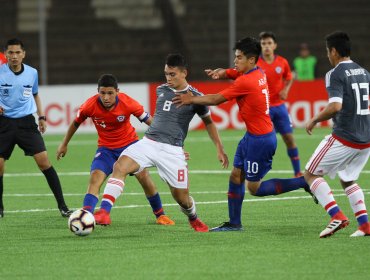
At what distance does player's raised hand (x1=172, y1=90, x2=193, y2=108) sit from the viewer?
9.52 metres

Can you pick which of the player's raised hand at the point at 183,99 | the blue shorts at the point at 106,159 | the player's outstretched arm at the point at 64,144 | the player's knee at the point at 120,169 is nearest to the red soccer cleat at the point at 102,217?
the player's knee at the point at 120,169

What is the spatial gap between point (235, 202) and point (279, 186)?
1.78ft

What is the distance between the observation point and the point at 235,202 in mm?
10055

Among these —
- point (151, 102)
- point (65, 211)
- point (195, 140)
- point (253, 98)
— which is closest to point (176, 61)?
point (253, 98)

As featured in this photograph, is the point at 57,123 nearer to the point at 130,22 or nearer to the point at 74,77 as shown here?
the point at 74,77

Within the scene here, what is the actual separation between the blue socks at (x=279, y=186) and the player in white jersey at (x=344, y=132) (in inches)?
31.8

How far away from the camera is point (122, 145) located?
1080 centimetres

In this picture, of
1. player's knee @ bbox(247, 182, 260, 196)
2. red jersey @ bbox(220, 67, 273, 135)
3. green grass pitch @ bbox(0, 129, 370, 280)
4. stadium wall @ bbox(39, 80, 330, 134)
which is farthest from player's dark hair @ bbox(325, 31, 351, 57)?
stadium wall @ bbox(39, 80, 330, 134)

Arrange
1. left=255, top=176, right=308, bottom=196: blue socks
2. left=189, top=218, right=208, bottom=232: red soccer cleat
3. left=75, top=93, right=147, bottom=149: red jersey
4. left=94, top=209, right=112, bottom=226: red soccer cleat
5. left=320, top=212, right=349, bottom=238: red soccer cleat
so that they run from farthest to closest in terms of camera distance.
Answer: left=75, top=93, right=147, bottom=149: red jersey < left=255, top=176, right=308, bottom=196: blue socks < left=189, top=218, right=208, bottom=232: red soccer cleat < left=94, top=209, right=112, bottom=226: red soccer cleat < left=320, top=212, right=349, bottom=238: red soccer cleat

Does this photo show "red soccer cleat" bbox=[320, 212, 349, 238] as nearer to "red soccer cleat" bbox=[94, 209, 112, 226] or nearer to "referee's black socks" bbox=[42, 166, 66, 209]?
"red soccer cleat" bbox=[94, 209, 112, 226]

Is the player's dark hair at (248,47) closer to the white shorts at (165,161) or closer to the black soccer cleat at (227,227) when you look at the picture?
the white shorts at (165,161)

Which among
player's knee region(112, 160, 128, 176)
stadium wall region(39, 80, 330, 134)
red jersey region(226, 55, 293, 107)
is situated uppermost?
red jersey region(226, 55, 293, 107)

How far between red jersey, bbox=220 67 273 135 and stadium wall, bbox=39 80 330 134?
13.9 meters

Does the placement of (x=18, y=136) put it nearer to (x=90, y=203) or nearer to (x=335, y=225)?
(x=90, y=203)
